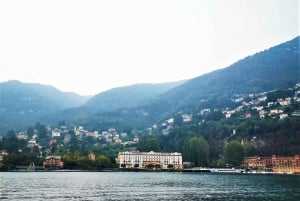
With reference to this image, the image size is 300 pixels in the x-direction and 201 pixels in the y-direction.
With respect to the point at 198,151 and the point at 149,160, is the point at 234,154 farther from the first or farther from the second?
the point at 149,160

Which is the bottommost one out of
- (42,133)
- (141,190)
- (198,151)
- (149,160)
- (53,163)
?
(141,190)

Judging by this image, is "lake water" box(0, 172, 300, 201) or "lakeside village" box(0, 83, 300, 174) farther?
"lakeside village" box(0, 83, 300, 174)

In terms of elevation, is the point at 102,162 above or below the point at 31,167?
above

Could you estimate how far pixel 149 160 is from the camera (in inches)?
5566

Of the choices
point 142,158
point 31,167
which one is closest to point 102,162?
point 31,167

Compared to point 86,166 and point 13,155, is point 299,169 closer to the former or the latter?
point 86,166

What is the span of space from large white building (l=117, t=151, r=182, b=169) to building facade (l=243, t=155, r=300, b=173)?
23187 mm

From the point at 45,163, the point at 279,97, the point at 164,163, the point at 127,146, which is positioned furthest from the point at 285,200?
the point at 279,97

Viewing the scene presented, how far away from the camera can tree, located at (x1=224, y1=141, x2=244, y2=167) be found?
399 ft

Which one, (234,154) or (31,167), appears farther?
(234,154)

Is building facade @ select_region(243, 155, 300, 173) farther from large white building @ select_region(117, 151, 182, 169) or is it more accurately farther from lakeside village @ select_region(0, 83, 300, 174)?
large white building @ select_region(117, 151, 182, 169)

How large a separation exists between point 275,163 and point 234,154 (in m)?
11.2

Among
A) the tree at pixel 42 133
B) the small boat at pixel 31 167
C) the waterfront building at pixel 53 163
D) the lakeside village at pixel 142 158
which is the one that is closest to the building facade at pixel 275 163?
the lakeside village at pixel 142 158

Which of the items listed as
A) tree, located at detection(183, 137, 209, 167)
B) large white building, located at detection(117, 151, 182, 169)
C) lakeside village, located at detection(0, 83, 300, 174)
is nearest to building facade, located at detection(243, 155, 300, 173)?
lakeside village, located at detection(0, 83, 300, 174)
